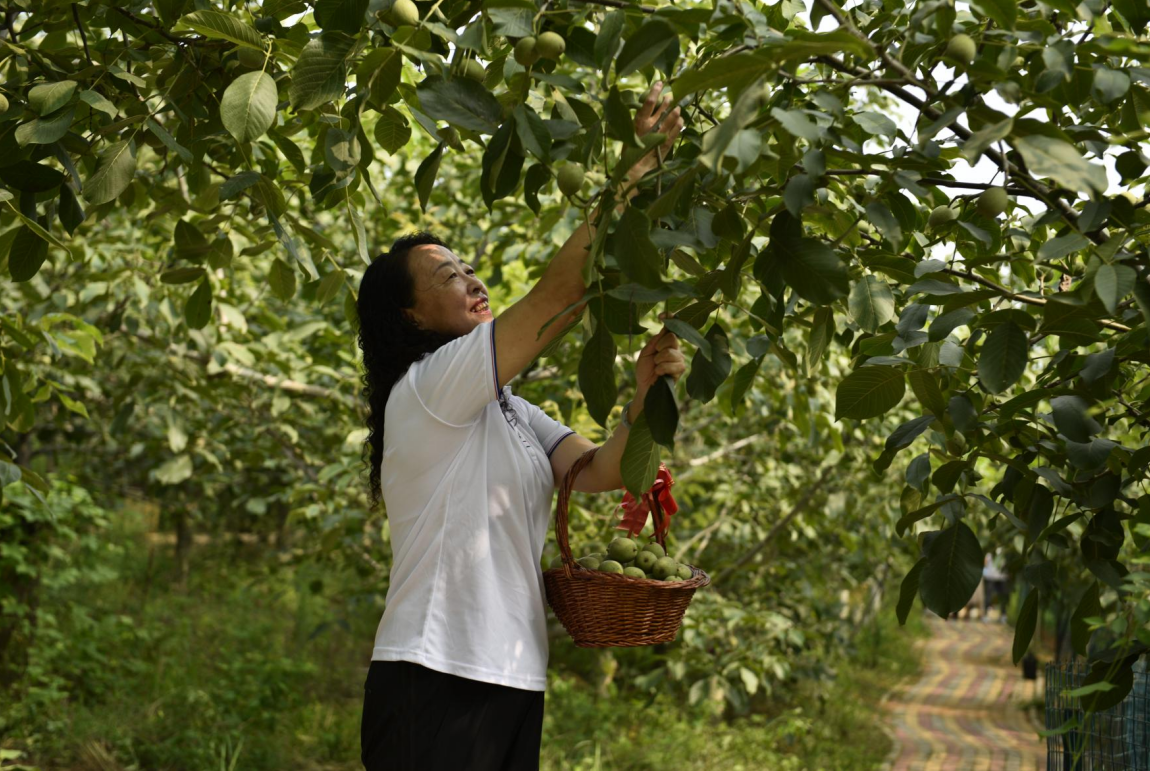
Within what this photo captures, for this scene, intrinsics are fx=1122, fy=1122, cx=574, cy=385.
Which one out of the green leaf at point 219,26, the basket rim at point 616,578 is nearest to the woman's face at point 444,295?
the basket rim at point 616,578

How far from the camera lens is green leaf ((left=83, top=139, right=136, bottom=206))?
171cm

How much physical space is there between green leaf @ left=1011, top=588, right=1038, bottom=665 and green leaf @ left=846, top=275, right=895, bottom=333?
530 millimetres

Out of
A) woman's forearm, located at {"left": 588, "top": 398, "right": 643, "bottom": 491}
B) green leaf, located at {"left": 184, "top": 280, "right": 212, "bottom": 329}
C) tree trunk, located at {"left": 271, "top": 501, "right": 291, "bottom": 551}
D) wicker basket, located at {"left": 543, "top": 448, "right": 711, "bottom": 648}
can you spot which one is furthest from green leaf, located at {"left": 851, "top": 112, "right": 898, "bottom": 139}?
tree trunk, located at {"left": 271, "top": 501, "right": 291, "bottom": 551}

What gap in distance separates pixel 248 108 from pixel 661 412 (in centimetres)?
67

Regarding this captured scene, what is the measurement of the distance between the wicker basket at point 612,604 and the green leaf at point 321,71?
2.51 feet

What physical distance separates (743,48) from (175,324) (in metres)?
3.27

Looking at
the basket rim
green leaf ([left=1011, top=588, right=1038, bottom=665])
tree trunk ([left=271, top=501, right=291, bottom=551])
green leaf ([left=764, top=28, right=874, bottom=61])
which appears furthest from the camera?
tree trunk ([left=271, top=501, right=291, bottom=551])

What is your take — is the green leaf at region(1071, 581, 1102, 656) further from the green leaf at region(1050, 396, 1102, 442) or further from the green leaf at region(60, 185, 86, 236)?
the green leaf at region(60, 185, 86, 236)

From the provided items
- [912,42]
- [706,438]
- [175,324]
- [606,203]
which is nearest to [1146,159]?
[912,42]

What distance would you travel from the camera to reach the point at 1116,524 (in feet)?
5.60

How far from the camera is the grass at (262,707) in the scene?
557 centimetres

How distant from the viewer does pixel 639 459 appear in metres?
1.49

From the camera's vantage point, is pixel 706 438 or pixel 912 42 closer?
pixel 912 42

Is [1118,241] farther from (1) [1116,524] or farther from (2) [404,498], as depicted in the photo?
(2) [404,498]
